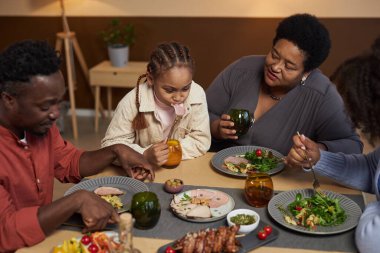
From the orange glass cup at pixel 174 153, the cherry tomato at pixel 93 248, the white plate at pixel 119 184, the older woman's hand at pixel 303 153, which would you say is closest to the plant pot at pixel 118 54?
the orange glass cup at pixel 174 153

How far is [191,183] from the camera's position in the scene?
177 centimetres

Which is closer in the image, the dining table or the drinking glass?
the dining table

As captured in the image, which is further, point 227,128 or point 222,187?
point 227,128

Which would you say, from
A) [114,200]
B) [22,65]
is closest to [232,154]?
[114,200]

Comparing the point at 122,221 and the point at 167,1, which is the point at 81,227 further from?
the point at 167,1

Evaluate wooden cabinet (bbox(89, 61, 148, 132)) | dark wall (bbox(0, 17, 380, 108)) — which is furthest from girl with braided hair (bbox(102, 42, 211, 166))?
dark wall (bbox(0, 17, 380, 108))

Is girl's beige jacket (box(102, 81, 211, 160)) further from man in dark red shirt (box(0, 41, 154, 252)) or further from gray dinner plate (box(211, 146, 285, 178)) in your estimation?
man in dark red shirt (box(0, 41, 154, 252))

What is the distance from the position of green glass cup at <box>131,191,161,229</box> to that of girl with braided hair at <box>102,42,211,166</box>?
0.46 metres

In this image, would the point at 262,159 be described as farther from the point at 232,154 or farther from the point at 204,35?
the point at 204,35

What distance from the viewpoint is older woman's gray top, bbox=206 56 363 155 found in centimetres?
220

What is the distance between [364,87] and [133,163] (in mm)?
878

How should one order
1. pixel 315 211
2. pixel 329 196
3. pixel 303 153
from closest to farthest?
pixel 315 211
pixel 329 196
pixel 303 153

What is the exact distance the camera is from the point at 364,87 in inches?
55.6

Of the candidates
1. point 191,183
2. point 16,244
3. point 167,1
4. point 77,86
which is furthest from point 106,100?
point 16,244
